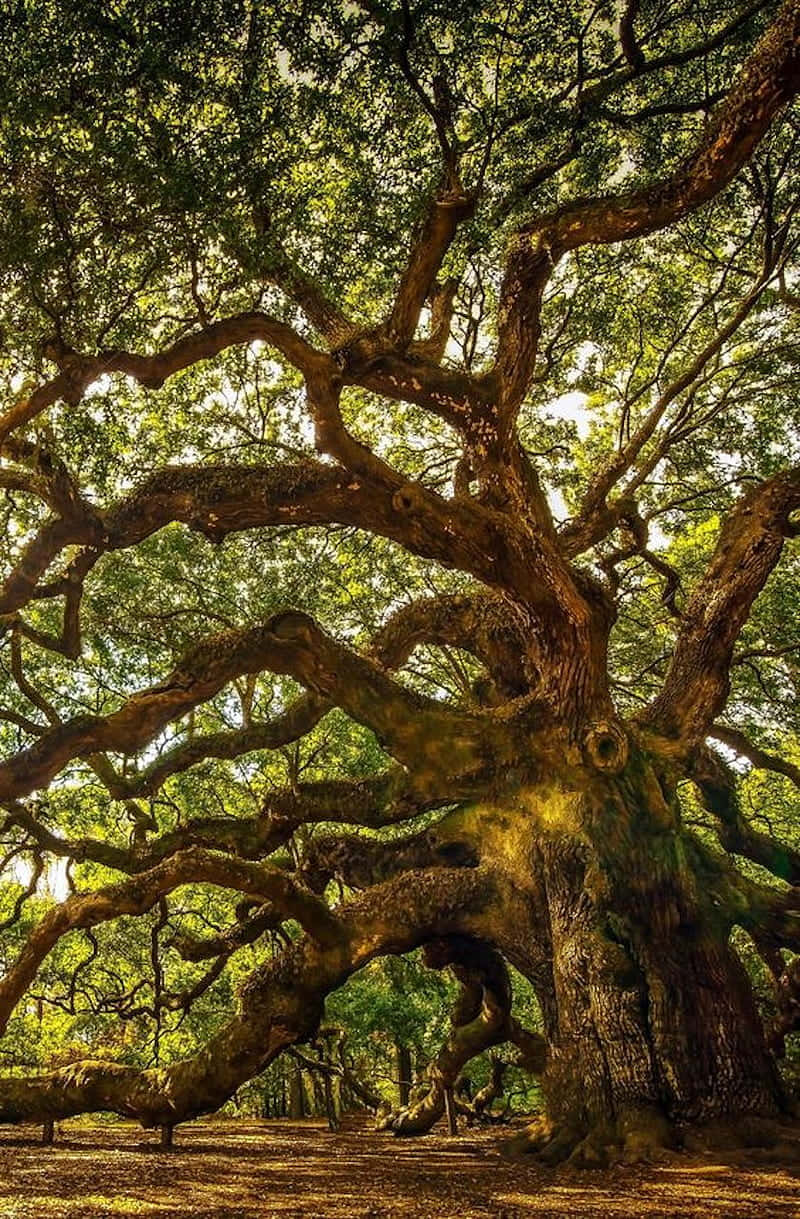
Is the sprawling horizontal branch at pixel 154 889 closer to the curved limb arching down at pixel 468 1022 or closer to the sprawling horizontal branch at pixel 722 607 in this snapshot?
the curved limb arching down at pixel 468 1022

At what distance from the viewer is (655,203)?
6898 millimetres

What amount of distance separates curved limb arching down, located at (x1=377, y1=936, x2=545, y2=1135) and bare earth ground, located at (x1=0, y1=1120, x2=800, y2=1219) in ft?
5.99

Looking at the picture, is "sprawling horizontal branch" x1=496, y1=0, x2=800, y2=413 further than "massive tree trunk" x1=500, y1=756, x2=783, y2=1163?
No

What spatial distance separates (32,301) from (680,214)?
5.62 metres

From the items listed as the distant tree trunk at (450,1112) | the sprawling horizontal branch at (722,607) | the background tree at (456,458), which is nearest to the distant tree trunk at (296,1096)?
the distant tree trunk at (450,1112)

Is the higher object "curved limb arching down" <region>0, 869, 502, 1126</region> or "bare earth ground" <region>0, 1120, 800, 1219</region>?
"curved limb arching down" <region>0, 869, 502, 1126</region>

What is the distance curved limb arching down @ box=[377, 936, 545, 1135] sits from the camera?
9.52 meters

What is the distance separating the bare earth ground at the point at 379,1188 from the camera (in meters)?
4.68

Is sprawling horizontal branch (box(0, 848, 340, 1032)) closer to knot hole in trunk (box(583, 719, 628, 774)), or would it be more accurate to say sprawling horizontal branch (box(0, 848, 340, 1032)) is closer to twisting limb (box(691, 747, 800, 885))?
knot hole in trunk (box(583, 719, 628, 774))

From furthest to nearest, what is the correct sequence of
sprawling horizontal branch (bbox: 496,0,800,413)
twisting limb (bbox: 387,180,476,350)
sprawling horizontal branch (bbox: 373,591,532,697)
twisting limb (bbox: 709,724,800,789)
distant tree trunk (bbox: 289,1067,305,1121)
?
distant tree trunk (bbox: 289,1067,305,1121) → twisting limb (bbox: 709,724,800,789) → sprawling horizontal branch (bbox: 373,591,532,697) → twisting limb (bbox: 387,180,476,350) → sprawling horizontal branch (bbox: 496,0,800,413)

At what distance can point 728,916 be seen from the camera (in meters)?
8.57

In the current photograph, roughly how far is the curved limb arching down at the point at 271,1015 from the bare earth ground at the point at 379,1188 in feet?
1.65

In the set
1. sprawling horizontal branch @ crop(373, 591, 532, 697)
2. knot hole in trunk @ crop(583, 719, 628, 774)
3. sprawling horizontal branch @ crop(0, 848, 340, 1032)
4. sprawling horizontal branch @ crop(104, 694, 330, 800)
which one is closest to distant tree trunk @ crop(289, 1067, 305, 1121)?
sprawling horizontal branch @ crop(104, 694, 330, 800)

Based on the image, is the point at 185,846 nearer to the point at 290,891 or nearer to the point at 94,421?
the point at 290,891
